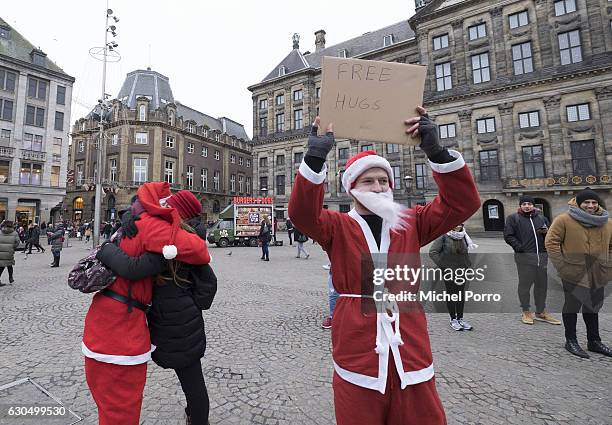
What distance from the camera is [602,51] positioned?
896 inches

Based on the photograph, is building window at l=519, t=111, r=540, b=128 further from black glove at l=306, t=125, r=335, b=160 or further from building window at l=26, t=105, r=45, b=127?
building window at l=26, t=105, r=45, b=127

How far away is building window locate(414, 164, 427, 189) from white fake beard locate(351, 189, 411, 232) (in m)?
30.5

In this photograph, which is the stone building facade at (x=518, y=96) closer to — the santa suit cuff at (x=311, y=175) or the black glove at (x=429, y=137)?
the black glove at (x=429, y=137)

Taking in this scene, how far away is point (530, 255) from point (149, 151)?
43.4m

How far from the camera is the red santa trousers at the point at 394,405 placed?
1447mm

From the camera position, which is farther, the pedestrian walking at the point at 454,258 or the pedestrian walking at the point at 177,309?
the pedestrian walking at the point at 454,258

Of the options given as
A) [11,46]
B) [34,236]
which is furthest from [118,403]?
[11,46]

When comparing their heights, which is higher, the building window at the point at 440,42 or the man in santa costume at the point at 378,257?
the building window at the point at 440,42

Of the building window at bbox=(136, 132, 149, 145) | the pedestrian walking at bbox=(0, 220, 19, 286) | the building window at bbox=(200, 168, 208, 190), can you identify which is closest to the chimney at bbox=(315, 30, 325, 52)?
the building window at bbox=(200, 168, 208, 190)

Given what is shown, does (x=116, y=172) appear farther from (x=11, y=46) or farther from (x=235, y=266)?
(x=235, y=266)

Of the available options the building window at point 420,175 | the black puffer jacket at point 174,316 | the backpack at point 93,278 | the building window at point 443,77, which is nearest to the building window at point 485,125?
the building window at point 443,77

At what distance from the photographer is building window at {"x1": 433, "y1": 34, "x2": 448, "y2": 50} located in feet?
93.6

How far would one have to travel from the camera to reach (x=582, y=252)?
3941mm

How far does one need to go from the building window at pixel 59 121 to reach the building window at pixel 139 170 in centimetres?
813
